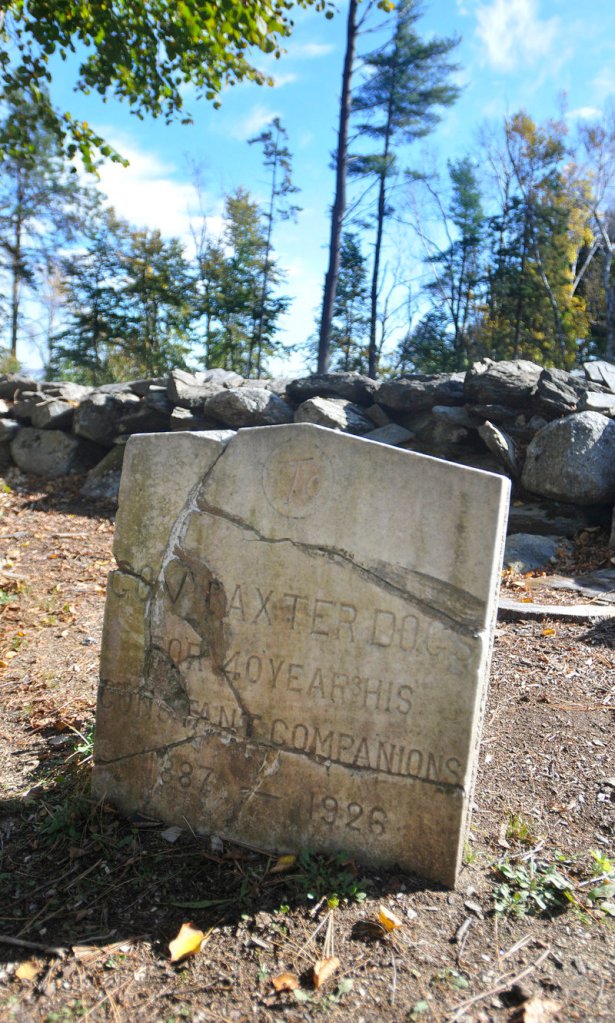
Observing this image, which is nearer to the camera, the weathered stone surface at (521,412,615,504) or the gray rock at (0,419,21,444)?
the weathered stone surface at (521,412,615,504)

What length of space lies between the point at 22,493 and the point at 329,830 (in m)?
7.21

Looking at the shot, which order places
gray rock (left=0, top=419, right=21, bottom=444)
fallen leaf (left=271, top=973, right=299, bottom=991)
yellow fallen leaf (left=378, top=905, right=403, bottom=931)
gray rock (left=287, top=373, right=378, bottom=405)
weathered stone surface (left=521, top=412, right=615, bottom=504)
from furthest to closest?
gray rock (left=0, top=419, right=21, bottom=444) → gray rock (left=287, top=373, right=378, bottom=405) → weathered stone surface (left=521, top=412, right=615, bottom=504) → yellow fallen leaf (left=378, top=905, right=403, bottom=931) → fallen leaf (left=271, top=973, right=299, bottom=991)

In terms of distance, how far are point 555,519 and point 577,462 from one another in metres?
0.60

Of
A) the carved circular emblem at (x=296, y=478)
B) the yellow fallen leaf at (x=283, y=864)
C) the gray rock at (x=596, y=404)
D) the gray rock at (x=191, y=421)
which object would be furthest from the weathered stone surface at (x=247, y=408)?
the yellow fallen leaf at (x=283, y=864)

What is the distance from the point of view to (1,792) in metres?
2.92

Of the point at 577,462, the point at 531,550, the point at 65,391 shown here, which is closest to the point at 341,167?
the point at 65,391

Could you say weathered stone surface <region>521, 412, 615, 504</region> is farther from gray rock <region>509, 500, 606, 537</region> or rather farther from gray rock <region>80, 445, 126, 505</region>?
gray rock <region>80, 445, 126, 505</region>

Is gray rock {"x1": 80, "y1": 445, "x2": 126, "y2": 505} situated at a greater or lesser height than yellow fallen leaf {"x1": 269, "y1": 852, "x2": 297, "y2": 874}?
greater

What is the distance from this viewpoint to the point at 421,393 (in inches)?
335

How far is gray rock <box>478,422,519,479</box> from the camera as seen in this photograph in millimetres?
7633

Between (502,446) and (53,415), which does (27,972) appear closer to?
(502,446)

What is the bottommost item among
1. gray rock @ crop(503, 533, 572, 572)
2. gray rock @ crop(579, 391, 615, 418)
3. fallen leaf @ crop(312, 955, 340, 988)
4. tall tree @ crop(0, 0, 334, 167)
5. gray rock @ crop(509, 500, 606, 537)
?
fallen leaf @ crop(312, 955, 340, 988)

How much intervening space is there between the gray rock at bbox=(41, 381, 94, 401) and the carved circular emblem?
8.11 metres

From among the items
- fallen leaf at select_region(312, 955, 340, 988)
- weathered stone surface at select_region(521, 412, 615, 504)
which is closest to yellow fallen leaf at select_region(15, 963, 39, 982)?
fallen leaf at select_region(312, 955, 340, 988)
